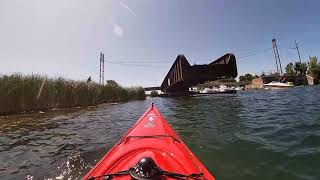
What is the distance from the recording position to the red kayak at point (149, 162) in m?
2.52

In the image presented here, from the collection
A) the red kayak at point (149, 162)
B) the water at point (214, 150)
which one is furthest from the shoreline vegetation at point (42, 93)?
the red kayak at point (149, 162)

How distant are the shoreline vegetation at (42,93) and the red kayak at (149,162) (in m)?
14.4

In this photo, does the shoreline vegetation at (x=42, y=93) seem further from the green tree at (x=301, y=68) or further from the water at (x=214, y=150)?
the green tree at (x=301, y=68)

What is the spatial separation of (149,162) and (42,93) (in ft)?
56.8

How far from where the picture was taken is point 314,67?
6400 centimetres

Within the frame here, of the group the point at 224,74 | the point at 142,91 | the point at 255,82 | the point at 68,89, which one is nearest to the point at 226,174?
the point at 68,89

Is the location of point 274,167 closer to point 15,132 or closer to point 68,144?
point 68,144

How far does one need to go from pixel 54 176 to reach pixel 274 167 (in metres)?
4.47

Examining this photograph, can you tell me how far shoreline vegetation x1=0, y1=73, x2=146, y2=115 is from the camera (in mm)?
15133

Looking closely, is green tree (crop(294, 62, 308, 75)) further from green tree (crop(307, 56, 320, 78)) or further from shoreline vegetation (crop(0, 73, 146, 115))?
shoreline vegetation (crop(0, 73, 146, 115))

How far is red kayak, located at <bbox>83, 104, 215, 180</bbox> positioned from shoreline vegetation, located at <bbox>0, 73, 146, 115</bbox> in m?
14.4

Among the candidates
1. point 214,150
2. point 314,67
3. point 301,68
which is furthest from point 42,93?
point 301,68

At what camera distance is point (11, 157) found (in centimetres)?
598

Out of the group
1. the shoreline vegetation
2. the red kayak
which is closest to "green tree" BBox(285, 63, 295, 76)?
the shoreline vegetation
